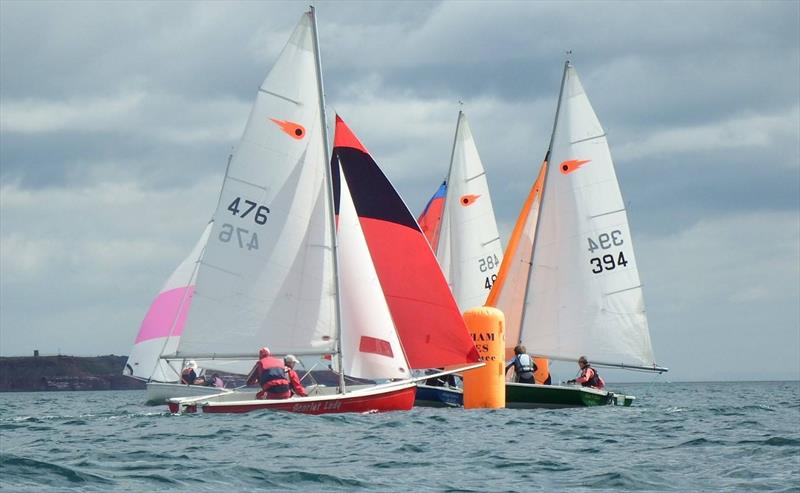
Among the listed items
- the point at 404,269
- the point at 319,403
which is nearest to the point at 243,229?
the point at 404,269

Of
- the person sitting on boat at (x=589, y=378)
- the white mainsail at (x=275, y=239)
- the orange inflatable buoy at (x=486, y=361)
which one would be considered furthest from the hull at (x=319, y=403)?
the person sitting on boat at (x=589, y=378)

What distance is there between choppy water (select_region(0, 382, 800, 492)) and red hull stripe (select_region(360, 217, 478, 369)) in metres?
2.33

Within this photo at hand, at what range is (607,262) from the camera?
29.8 m

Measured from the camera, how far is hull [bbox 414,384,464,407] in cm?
2808

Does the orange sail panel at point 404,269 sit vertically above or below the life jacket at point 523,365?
above

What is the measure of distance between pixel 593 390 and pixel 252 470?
49.8 ft

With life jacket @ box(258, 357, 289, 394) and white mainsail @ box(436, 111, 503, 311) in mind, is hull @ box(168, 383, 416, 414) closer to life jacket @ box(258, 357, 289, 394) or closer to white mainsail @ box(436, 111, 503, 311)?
life jacket @ box(258, 357, 289, 394)

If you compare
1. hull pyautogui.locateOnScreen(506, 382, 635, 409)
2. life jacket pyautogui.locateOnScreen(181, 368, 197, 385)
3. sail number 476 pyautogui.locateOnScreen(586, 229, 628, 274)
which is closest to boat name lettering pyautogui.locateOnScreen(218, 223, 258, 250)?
hull pyautogui.locateOnScreen(506, 382, 635, 409)

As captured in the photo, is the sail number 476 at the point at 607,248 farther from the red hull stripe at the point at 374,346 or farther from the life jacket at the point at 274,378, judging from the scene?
the life jacket at the point at 274,378

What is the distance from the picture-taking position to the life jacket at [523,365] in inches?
1097

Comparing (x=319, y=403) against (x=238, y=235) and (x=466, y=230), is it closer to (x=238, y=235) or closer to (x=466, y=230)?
(x=238, y=235)

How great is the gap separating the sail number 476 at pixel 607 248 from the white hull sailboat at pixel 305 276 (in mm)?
6559

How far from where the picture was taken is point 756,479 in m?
12.8

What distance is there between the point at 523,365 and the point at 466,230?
922cm
